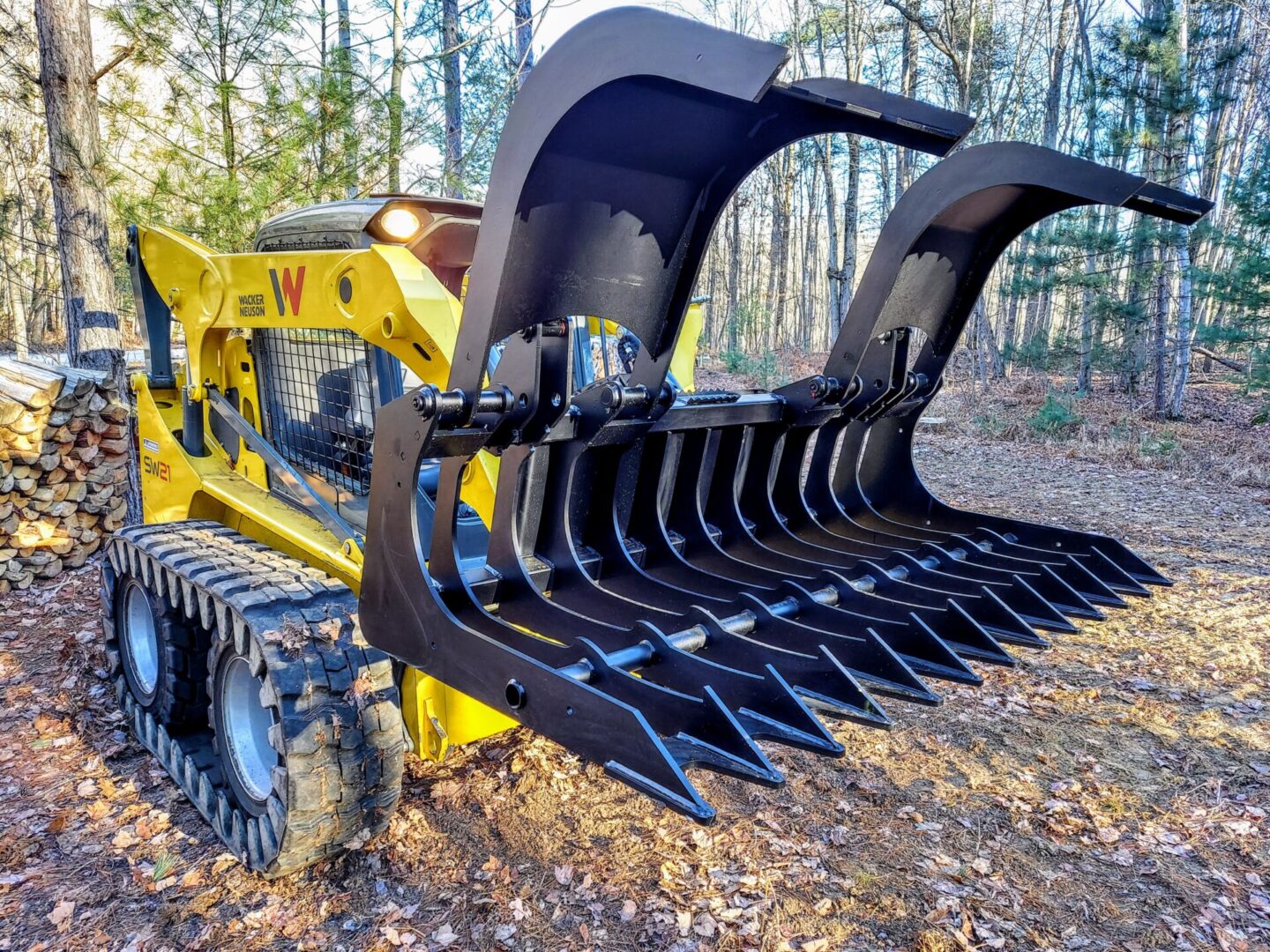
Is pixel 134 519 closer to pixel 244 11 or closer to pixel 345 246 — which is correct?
pixel 345 246

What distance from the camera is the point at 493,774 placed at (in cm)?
355

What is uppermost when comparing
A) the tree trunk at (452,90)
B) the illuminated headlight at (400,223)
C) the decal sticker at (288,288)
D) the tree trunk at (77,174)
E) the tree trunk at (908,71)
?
the tree trunk at (908,71)

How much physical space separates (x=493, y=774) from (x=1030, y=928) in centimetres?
210

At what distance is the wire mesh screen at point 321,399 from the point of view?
3387 mm

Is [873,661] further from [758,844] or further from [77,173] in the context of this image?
[77,173]

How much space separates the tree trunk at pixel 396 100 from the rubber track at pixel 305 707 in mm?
6435

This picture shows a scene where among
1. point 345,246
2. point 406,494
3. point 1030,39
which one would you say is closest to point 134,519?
point 345,246

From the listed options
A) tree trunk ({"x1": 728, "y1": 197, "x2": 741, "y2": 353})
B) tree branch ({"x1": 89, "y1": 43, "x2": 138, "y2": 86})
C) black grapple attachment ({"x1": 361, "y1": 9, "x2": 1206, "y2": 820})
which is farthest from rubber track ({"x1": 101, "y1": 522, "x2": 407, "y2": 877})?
tree trunk ({"x1": 728, "y1": 197, "x2": 741, "y2": 353})

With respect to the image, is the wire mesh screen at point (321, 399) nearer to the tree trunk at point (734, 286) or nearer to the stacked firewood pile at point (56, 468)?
the stacked firewood pile at point (56, 468)

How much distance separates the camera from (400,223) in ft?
10.6

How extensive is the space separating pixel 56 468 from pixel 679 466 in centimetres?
501

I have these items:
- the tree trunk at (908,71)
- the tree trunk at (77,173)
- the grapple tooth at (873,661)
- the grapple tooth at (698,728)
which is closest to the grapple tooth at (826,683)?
the grapple tooth at (873,661)

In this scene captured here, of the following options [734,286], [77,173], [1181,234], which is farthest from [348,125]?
[734,286]

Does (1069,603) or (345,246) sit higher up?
(345,246)
